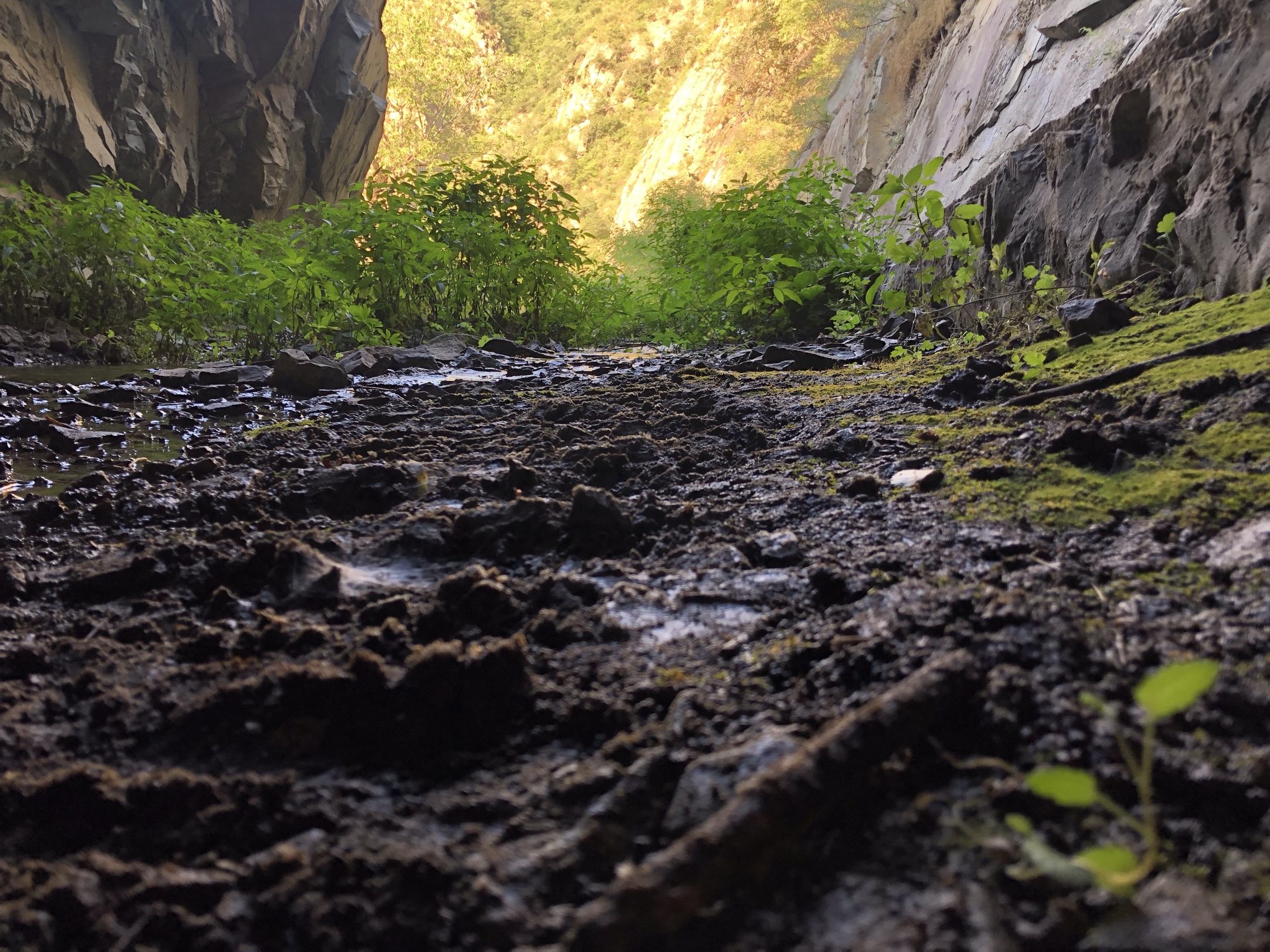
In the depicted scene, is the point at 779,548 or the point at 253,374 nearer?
the point at 779,548

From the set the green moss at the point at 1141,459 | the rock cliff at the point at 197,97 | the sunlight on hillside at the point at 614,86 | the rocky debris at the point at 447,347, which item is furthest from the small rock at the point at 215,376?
the sunlight on hillside at the point at 614,86

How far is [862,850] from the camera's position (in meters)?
0.70

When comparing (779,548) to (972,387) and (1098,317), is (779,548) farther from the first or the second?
(1098,317)

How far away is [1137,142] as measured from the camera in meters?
3.19

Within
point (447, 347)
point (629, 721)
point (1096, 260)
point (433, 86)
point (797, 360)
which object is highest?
point (433, 86)

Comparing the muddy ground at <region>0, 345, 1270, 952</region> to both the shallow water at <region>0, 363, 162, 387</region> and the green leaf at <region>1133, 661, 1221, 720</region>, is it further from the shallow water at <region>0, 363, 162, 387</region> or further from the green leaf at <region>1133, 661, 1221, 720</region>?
the shallow water at <region>0, 363, 162, 387</region>

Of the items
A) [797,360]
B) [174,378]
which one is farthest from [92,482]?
[797,360]

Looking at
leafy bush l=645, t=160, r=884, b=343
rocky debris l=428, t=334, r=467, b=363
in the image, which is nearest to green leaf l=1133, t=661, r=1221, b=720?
leafy bush l=645, t=160, r=884, b=343

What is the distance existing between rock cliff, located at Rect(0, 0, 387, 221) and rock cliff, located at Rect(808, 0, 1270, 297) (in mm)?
8983

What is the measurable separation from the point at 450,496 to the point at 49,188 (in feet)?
28.0

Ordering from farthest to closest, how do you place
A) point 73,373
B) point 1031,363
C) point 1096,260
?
point 73,373 < point 1096,260 < point 1031,363

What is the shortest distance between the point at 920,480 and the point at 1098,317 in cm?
157

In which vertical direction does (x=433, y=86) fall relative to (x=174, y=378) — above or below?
above

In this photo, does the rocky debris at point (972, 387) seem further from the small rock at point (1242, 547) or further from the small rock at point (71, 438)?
the small rock at point (71, 438)
